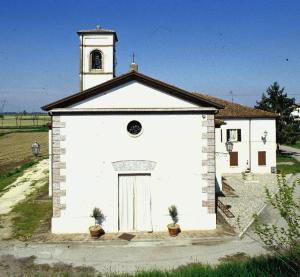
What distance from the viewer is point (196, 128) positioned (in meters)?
12.4

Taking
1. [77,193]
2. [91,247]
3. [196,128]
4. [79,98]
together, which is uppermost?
[79,98]

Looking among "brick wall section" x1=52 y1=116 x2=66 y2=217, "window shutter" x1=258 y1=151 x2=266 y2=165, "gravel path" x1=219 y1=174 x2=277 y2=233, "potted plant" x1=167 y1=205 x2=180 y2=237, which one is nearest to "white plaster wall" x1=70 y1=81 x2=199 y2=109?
"brick wall section" x1=52 y1=116 x2=66 y2=217

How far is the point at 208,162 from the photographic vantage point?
491 inches

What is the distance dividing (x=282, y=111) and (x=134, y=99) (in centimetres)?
3133

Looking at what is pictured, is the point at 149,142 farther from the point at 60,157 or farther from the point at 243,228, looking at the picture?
the point at 243,228

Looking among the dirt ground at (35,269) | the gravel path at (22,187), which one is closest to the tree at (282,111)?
the gravel path at (22,187)

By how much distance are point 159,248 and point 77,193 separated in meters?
3.67

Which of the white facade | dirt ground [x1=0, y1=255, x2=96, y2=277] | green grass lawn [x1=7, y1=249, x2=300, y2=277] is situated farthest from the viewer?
the white facade

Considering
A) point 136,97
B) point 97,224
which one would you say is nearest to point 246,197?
point 97,224

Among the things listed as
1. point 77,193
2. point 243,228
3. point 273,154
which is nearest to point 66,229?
point 77,193

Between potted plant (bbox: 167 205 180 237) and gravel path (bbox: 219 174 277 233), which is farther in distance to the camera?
gravel path (bbox: 219 174 277 233)

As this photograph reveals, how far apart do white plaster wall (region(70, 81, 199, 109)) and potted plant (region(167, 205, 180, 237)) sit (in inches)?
153

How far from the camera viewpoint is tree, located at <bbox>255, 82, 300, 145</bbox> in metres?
37.6

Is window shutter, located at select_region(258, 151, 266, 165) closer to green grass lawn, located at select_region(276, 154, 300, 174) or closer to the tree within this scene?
green grass lawn, located at select_region(276, 154, 300, 174)
